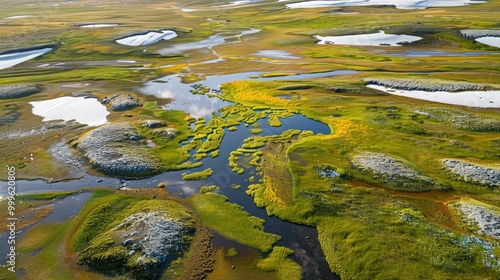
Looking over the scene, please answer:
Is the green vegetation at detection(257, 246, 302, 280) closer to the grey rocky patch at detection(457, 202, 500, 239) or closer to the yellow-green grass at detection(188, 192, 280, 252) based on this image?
the yellow-green grass at detection(188, 192, 280, 252)

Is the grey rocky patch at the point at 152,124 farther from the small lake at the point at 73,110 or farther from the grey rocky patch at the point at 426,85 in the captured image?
the grey rocky patch at the point at 426,85

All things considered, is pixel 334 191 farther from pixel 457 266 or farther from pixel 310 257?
pixel 457 266

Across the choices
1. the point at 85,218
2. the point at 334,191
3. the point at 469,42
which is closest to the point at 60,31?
the point at 85,218

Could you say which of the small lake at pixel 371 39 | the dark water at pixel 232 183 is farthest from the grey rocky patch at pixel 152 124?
the small lake at pixel 371 39

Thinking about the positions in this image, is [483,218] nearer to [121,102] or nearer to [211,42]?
[121,102]

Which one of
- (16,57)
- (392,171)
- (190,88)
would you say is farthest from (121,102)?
(16,57)
